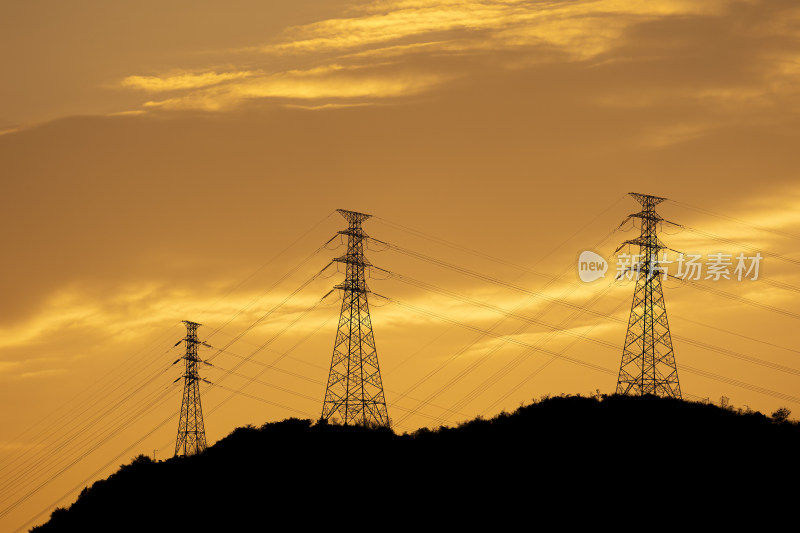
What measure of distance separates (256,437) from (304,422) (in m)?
4.15

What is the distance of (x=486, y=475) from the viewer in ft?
261

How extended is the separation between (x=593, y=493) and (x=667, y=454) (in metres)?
7.04

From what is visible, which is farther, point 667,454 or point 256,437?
point 256,437

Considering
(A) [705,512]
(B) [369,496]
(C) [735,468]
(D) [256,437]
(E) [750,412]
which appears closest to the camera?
(A) [705,512]

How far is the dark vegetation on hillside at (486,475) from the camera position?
72875mm

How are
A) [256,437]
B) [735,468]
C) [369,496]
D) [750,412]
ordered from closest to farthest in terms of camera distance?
[735,468] < [369,496] < [750,412] < [256,437]

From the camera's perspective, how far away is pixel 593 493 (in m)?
73.7

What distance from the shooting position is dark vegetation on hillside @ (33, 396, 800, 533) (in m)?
72.9

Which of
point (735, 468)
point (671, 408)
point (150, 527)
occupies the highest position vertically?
point (671, 408)

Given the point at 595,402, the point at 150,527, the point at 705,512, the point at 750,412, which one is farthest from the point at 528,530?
the point at 150,527

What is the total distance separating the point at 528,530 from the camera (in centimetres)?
7144

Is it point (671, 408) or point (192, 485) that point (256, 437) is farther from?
point (671, 408)

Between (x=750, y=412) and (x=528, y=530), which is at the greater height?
(x=750, y=412)

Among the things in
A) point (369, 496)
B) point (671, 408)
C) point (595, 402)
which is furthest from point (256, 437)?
point (671, 408)
